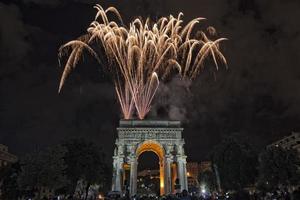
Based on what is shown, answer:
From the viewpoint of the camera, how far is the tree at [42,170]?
54906 mm

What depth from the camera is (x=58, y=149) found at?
5766 cm

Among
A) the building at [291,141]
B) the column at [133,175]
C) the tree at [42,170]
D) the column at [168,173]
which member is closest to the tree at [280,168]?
the column at [168,173]

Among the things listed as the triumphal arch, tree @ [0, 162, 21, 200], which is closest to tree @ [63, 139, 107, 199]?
tree @ [0, 162, 21, 200]

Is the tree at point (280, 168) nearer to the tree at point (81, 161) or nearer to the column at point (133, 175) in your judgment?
the tree at point (81, 161)

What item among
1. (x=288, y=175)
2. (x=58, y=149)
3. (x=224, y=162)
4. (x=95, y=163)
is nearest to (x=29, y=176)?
(x=58, y=149)

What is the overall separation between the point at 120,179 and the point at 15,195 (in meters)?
34.1

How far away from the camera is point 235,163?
71.5 meters

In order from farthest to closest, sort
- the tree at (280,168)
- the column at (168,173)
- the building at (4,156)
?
1. the building at (4,156)
2. the column at (168,173)
3. the tree at (280,168)

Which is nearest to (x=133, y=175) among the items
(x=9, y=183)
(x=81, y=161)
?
(x=81, y=161)

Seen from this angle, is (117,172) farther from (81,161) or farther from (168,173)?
(81,161)

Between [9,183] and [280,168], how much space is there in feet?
160

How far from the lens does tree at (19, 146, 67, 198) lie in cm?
5491

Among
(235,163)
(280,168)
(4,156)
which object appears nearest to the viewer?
(280,168)

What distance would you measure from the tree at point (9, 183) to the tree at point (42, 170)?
7.03 metres
